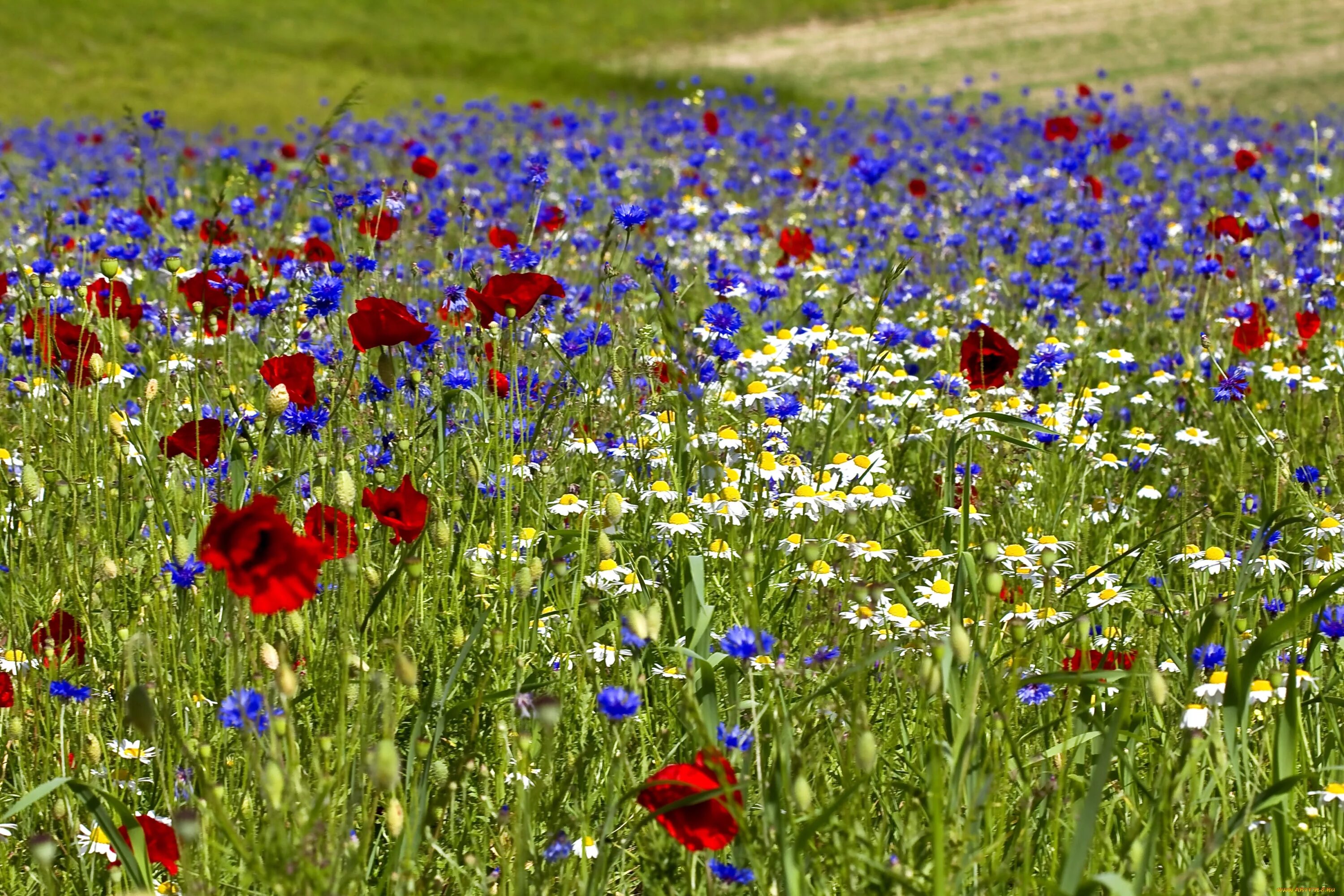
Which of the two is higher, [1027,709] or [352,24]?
[352,24]

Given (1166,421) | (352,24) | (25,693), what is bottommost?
(1166,421)

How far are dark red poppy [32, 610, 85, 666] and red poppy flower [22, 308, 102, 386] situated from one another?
51 centimetres

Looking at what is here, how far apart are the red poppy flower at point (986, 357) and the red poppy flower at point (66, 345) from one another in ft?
5.74

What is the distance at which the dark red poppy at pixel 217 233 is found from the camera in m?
3.18

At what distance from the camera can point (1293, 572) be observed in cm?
263

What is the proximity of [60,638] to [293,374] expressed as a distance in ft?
1.88

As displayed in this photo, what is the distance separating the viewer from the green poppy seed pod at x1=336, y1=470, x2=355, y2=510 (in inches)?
70.5

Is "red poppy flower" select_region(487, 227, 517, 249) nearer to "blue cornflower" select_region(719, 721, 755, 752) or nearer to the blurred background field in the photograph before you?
"blue cornflower" select_region(719, 721, 755, 752)

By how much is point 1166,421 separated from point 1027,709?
1.97 metres

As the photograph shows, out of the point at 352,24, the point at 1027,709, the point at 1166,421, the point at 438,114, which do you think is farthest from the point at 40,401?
the point at 352,24

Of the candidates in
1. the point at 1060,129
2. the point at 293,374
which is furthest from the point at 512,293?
the point at 1060,129

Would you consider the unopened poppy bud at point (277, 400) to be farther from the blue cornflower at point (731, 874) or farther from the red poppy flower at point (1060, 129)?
the red poppy flower at point (1060, 129)

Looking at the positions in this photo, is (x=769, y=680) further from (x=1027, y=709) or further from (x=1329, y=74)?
(x=1329, y=74)

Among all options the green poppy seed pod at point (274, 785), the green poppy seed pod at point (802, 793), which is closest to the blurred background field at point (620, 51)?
the green poppy seed pod at point (802, 793)
